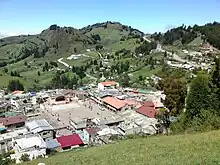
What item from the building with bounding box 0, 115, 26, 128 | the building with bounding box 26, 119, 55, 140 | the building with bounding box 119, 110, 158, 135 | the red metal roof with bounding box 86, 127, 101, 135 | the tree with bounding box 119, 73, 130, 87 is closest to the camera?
the red metal roof with bounding box 86, 127, 101, 135

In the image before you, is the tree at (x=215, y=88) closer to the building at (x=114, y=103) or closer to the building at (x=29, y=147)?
the building at (x=29, y=147)

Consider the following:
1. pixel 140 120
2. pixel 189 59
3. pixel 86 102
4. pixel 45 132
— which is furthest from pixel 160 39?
pixel 45 132

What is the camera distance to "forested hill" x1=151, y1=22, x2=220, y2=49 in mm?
142512

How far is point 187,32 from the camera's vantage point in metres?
169

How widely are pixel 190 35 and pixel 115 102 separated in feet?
325

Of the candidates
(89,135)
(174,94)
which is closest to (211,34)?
(89,135)

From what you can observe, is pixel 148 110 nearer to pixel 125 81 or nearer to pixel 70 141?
pixel 70 141

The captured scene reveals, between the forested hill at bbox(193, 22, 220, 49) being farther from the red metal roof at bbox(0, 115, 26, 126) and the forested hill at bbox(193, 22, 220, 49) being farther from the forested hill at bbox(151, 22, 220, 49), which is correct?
the red metal roof at bbox(0, 115, 26, 126)

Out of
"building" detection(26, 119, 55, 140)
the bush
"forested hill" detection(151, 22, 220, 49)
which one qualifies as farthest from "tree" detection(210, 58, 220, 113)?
"forested hill" detection(151, 22, 220, 49)

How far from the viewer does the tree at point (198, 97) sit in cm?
3047

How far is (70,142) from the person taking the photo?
45750 millimetres

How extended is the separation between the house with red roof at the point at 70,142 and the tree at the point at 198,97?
20500 millimetres

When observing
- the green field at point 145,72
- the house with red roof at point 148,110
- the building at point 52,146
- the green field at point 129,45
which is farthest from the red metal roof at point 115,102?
the green field at point 129,45

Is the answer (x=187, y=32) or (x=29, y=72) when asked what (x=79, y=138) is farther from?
(x=187, y=32)
